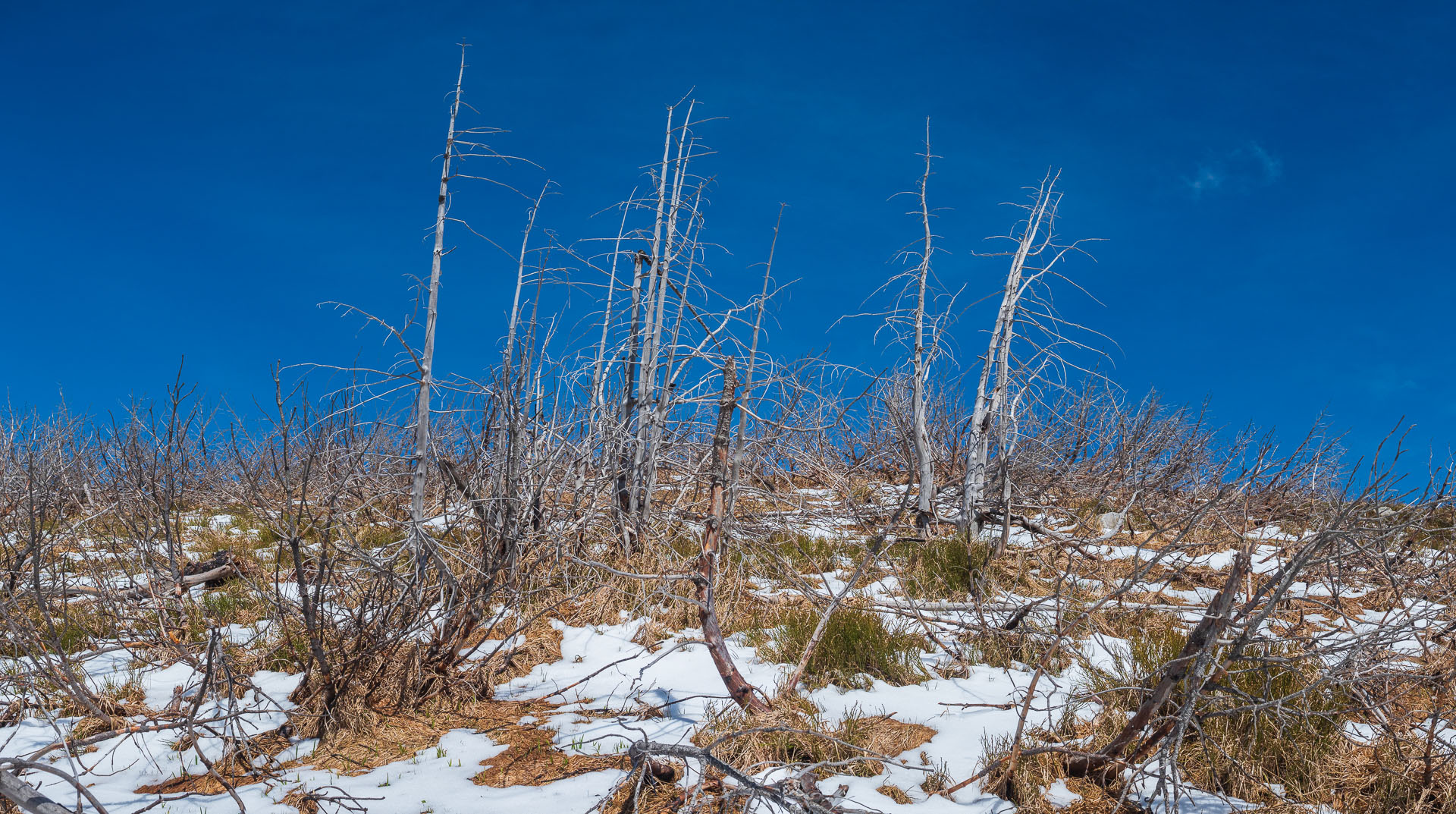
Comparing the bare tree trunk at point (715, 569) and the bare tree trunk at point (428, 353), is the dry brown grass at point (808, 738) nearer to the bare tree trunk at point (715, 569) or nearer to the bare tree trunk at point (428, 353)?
the bare tree trunk at point (715, 569)

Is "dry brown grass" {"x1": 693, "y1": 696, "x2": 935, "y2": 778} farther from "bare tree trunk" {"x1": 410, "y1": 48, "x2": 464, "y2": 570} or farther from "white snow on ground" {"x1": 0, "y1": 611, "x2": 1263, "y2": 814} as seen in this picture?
"bare tree trunk" {"x1": 410, "y1": 48, "x2": 464, "y2": 570}

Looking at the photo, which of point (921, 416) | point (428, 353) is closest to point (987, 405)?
point (921, 416)

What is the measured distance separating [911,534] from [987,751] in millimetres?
5031

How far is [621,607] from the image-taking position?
5895 mm

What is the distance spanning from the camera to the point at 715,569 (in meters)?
4.26

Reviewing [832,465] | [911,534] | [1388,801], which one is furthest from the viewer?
[832,465]

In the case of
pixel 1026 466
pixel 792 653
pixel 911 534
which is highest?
pixel 1026 466

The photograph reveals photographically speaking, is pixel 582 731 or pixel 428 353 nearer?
pixel 582 731

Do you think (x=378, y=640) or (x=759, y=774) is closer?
(x=759, y=774)

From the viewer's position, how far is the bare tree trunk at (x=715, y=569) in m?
3.79

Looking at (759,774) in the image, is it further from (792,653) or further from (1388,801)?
(1388,801)

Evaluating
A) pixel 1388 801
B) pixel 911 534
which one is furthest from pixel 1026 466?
pixel 1388 801

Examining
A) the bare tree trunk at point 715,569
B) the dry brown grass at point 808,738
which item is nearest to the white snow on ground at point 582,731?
the dry brown grass at point 808,738

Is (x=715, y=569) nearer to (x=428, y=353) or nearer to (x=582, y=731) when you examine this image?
(x=582, y=731)
